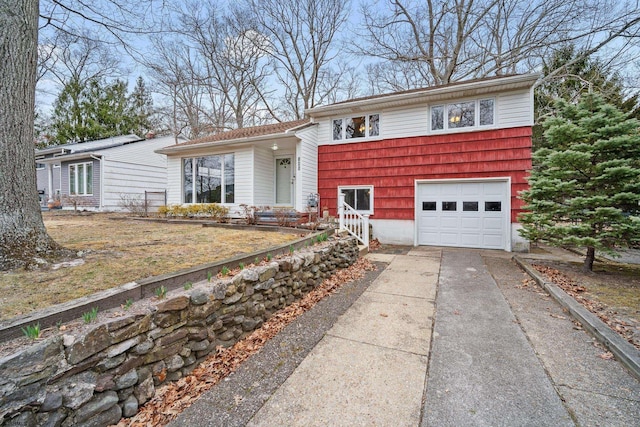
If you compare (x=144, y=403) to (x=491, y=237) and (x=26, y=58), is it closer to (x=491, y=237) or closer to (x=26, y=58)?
(x=26, y=58)

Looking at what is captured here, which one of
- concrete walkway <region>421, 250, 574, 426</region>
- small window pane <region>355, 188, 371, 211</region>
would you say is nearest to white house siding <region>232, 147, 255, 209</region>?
small window pane <region>355, 188, 371, 211</region>

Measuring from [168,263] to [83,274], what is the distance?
875 mm

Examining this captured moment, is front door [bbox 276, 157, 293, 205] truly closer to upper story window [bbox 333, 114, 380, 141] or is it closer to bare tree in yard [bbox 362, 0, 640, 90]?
upper story window [bbox 333, 114, 380, 141]

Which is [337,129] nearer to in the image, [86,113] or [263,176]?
[263,176]

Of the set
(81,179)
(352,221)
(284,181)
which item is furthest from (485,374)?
(81,179)

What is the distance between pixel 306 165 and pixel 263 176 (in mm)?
1713

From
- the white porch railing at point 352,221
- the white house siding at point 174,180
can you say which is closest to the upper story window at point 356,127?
→ the white porch railing at point 352,221

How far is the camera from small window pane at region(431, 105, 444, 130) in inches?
337

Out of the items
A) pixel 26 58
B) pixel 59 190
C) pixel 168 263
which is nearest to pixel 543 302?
pixel 168 263

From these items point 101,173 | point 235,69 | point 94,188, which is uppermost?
point 235,69

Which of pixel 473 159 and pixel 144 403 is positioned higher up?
pixel 473 159

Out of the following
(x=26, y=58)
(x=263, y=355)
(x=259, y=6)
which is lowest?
(x=263, y=355)

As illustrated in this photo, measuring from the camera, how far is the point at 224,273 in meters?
3.38

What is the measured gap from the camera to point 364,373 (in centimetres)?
249
